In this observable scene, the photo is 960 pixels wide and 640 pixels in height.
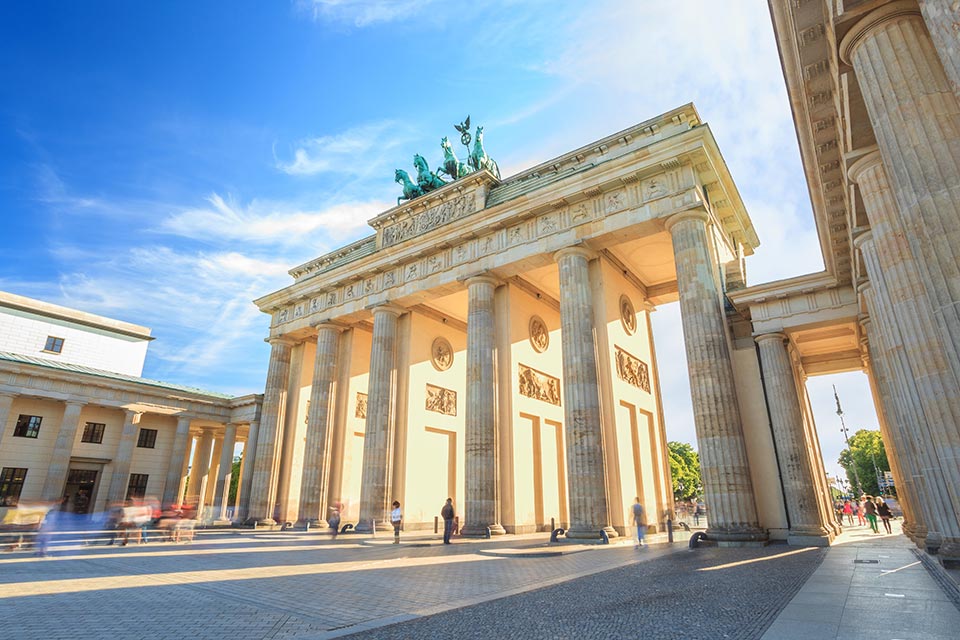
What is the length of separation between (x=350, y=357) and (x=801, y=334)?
2145 centimetres

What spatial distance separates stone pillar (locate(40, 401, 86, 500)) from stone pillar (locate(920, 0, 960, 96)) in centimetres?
3858

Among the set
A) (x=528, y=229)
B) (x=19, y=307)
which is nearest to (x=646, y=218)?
(x=528, y=229)

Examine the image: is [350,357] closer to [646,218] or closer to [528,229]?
[528,229]

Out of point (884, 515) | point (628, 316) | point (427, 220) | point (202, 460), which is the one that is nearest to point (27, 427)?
point (202, 460)

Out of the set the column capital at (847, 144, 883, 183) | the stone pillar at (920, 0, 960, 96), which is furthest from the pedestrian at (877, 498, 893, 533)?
the stone pillar at (920, 0, 960, 96)

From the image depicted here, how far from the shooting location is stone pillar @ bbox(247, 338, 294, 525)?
26.5 m

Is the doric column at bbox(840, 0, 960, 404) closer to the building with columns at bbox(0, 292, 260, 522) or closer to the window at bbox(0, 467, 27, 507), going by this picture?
the building with columns at bbox(0, 292, 260, 522)

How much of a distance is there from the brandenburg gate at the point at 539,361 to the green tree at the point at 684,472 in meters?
49.1

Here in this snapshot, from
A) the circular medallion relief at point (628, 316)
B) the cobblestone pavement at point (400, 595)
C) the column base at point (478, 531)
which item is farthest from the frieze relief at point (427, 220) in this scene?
the cobblestone pavement at point (400, 595)

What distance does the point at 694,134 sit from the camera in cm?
1733

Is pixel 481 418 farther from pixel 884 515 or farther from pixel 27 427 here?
pixel 27 427

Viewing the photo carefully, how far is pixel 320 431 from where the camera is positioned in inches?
999

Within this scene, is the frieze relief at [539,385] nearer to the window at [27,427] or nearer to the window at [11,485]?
the window at [27,427]

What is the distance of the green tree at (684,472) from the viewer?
67.6 metres
